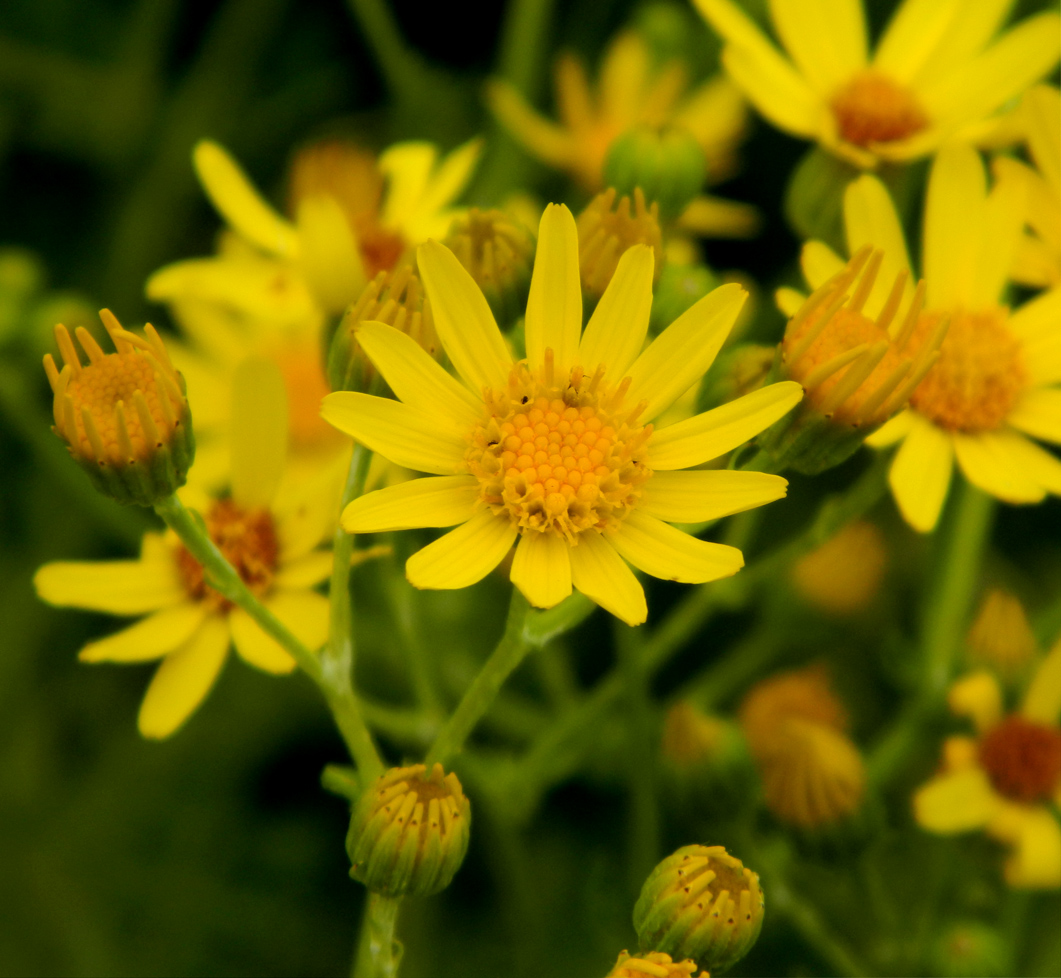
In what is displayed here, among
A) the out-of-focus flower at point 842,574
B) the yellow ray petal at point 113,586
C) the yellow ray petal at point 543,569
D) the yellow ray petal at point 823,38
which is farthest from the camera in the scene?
the out-of-focus flower at point 842,574

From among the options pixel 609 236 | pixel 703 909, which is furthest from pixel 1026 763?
pixel 609 236

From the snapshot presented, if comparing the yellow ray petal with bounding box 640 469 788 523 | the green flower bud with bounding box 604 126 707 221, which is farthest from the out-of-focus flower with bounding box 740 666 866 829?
the green flower bud with bounding box 604 126 707 221

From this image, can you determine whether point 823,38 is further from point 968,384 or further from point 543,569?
point 543,569

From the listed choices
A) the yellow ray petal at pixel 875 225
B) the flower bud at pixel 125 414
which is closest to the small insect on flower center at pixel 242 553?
the flower bud at pixel 125 414

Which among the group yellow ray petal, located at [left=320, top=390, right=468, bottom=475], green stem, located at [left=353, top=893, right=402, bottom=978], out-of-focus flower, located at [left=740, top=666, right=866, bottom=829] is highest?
yellow ray petal, located at [left=320, top=390, right=468, bottom=475]

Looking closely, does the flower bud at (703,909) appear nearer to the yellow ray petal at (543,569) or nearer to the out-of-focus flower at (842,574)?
the yellow ray petal at (543,569)

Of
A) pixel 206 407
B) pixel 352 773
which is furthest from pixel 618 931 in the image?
pixel 206 407

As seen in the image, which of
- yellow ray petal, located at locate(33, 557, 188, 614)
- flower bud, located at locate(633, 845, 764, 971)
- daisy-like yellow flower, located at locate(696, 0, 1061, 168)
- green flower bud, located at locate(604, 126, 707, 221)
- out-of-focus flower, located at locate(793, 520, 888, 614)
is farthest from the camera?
out-of-focus flower, located at locate(793, 520, 888, 614)

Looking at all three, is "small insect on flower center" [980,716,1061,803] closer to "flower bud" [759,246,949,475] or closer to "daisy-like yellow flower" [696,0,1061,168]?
"flower bud" [759,246,949,475]
